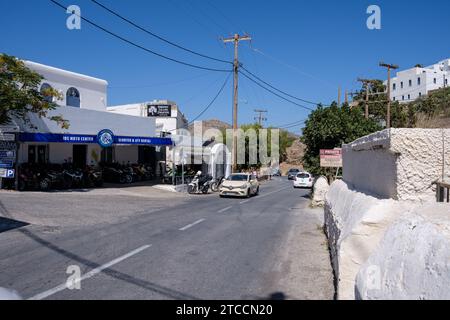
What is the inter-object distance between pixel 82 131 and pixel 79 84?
7.37 m

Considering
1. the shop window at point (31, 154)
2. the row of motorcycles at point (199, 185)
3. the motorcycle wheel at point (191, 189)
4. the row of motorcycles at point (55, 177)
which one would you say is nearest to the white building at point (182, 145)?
the row of motorcycles at point (199, 185)

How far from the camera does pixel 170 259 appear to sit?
858 centimetres

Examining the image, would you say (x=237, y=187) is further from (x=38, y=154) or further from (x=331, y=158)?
(x=38, y=154)

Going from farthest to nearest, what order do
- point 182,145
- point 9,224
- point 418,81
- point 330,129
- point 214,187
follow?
1. point 418,81
2. point 182,145
3. point 214,187
4. point 330,129
5. point 9,224

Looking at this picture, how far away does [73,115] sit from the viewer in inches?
1009

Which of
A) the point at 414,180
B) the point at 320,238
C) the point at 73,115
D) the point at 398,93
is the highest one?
the point at 398,93

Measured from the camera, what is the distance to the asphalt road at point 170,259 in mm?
6449

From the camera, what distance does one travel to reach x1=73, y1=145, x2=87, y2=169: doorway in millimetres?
28453

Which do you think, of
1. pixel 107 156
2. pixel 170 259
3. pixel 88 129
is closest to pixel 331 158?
pixel 88 129

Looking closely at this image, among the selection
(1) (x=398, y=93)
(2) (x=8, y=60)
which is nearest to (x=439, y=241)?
(2) (x=8, y=60)

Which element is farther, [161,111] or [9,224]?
[161,111]

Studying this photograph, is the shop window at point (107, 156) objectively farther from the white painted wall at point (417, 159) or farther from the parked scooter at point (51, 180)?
the white painted wall at point (417, 159)

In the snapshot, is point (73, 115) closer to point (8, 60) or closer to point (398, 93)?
point (8, 60)
